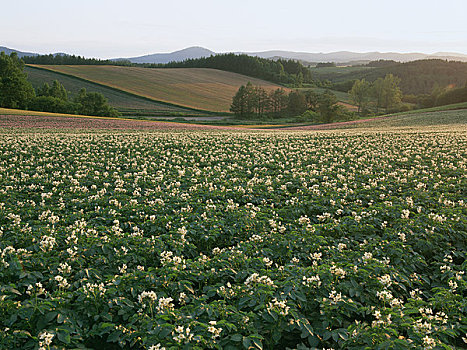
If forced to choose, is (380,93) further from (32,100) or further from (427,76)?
(32,100)

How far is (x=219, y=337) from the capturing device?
3.85 m

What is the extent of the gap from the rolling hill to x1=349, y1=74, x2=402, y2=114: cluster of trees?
135 feet

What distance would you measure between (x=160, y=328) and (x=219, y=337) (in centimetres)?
74

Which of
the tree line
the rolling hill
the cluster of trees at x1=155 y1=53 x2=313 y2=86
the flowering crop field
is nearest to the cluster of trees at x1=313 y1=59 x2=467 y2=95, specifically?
the cluster of trees at x1=155 y1=53 x2=313 y2=86

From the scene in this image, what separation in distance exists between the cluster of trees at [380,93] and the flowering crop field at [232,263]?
91259 mm

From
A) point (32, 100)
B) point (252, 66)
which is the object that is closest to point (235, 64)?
point (252, 66)

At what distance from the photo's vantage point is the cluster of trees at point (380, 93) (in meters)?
92.1

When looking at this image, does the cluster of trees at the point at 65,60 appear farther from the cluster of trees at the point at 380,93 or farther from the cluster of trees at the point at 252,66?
the cluster of trees at the point at 380,93

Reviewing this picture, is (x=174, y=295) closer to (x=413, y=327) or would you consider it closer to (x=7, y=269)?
(x=7, y=269)

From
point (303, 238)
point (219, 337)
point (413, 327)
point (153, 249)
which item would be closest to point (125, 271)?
point (153, 249)

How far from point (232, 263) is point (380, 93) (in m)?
103

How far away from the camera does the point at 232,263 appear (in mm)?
5547

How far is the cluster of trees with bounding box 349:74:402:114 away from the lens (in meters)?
92.1

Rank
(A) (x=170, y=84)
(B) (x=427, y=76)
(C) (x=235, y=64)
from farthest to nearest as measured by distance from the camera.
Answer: (B) (x=427, y=76)
(C) (x=235, y=64)
(A) (x=170, y=84)
